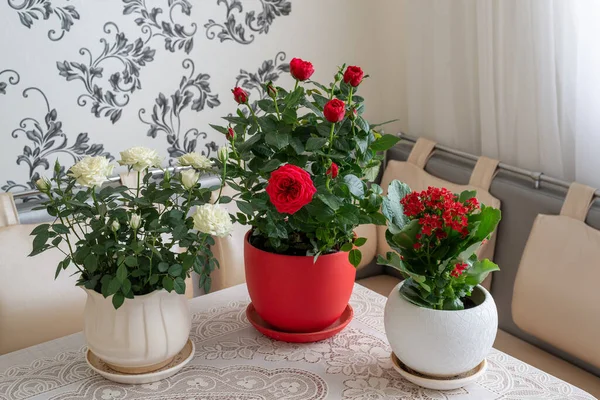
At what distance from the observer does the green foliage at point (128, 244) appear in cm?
119

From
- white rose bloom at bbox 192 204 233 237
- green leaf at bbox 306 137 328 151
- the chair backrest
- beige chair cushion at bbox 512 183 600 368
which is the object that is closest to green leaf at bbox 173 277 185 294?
white rose bloom at bbox 192 204 233 237

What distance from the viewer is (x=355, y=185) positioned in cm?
123

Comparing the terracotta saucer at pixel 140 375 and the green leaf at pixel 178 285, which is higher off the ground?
the green leaf at pixel 178 285

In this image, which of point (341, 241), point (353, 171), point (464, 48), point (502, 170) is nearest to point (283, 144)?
point (353, 171)

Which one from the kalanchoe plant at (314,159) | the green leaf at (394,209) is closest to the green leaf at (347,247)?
the kalanchoe plant at (314,159)

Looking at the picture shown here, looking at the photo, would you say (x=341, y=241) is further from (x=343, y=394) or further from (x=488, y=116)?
(x=488, y=116)

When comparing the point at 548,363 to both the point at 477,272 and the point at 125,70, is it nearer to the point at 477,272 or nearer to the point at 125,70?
the point at 477,272

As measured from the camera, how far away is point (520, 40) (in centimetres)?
198

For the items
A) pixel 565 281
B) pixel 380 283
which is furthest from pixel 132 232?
pixel 380 283

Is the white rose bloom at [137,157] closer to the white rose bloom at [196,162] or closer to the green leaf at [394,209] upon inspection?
the white rose bloom at [196,162]

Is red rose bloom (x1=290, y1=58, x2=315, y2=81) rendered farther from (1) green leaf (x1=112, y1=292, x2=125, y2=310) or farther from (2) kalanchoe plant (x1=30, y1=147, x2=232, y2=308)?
(1) green leaf (x1=112, y1=292, x2=125, y2=310)

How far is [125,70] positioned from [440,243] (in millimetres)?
1183

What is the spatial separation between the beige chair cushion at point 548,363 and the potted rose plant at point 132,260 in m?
1.03

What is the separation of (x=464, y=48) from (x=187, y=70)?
86cm
